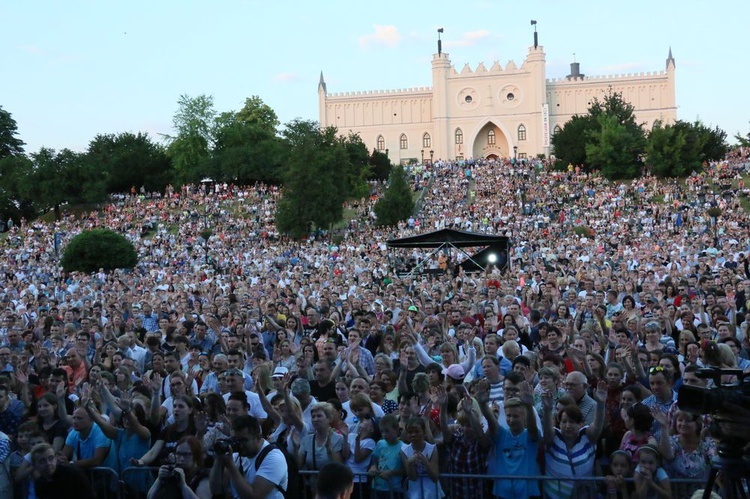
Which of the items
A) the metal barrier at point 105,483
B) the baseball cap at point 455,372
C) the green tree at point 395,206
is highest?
the green tree at point 395,206

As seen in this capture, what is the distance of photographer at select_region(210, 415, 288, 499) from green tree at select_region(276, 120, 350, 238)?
136 feet

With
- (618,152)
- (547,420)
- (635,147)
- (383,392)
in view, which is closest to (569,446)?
(547,420)

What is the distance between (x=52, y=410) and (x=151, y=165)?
6266 cm

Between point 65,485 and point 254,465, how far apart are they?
144 centimetres

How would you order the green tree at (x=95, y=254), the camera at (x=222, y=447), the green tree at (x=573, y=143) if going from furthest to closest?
the green tree at (x=573, y=143) → the green tree at (x=95, y=254) → the camera at (x=222, y=447)

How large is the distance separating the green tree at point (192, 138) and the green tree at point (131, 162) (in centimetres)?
112

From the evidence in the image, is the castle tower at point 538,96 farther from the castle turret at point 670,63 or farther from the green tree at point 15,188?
the green tree at point 15,188

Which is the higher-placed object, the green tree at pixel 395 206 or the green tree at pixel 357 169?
the green tree at pixel 357 169

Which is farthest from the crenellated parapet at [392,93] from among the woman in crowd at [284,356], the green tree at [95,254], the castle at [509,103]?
the woman in crowd at [284,356]

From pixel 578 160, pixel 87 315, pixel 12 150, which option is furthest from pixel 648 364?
pixel 12 150

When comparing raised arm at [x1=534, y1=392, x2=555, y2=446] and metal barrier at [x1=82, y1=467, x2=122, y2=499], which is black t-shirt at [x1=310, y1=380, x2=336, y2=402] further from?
raised arm at [x1=534, y1=392, x2=555, y2=446]

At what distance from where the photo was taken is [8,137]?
7444cm

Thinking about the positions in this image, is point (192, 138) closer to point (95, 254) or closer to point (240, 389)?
point (95, 254)

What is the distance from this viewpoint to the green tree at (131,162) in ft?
214
